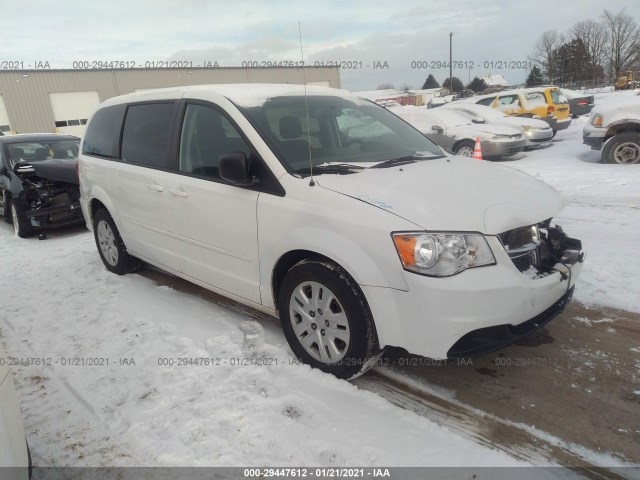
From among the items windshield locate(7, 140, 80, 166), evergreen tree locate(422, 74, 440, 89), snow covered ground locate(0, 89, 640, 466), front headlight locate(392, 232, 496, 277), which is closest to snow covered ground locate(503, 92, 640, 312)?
snow covered ground locate(0, 89, 640, 466)

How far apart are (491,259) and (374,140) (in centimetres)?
158

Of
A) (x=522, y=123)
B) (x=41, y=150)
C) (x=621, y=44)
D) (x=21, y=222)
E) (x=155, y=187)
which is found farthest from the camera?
(x=621, y=44)

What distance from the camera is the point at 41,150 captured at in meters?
7.98

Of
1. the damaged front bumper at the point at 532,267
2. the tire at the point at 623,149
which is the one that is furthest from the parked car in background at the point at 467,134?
the damaged front bumper at the point at 532,267

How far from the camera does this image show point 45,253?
250 inches

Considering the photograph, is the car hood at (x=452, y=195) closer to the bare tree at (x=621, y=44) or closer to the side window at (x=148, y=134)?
the side window at (x=148, y=134)

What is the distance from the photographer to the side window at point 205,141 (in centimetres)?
338

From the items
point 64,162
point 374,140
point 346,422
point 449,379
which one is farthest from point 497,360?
point 64,162

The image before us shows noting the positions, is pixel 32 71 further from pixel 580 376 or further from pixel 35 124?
pixel 580 376

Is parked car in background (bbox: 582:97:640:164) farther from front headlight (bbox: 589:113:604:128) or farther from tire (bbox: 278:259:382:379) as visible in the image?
tire (bbox: 278:259:382:379)

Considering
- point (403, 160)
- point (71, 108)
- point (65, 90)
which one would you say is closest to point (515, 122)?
point (403, 160)

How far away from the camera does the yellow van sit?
14.1 m

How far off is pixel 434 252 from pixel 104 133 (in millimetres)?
4112

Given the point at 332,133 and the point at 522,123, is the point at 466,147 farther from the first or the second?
the point at 332,133
